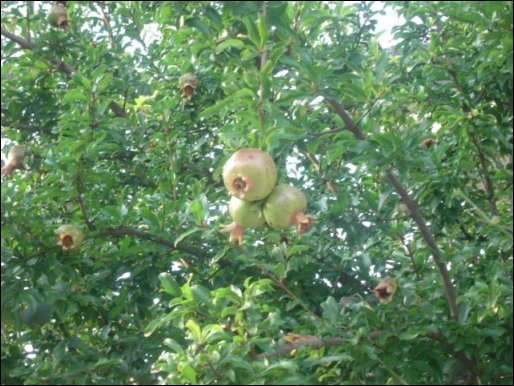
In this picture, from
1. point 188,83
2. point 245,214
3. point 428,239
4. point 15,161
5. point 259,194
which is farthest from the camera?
point 188,83

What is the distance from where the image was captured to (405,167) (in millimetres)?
2604

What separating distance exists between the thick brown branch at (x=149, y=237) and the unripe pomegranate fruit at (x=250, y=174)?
2.52 ft

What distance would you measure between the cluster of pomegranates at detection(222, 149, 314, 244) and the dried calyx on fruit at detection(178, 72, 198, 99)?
1614mm

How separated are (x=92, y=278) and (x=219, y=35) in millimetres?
1136

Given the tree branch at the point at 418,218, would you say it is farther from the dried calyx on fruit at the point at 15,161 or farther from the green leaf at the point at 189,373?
the dried calyx on fruit at the point at 15,161

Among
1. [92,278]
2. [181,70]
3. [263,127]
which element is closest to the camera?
[263,127]

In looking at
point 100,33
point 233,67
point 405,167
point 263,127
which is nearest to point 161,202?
point 233,67

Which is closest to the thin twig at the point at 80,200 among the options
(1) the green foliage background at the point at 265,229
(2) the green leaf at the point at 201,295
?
(1) the green foliage background at the point at 265,229

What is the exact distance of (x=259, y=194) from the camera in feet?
7.95

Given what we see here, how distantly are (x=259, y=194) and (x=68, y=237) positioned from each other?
816 millimetres

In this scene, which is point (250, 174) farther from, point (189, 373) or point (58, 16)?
point (58, 16)

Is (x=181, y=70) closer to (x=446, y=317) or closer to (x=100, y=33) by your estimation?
(x=100, y=33)

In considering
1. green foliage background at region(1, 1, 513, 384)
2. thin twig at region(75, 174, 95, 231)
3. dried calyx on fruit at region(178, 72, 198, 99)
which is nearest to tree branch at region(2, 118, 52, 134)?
green foliage background at region(1, 1, 513, 384)

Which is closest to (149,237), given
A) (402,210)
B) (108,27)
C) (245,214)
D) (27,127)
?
(245,214)
